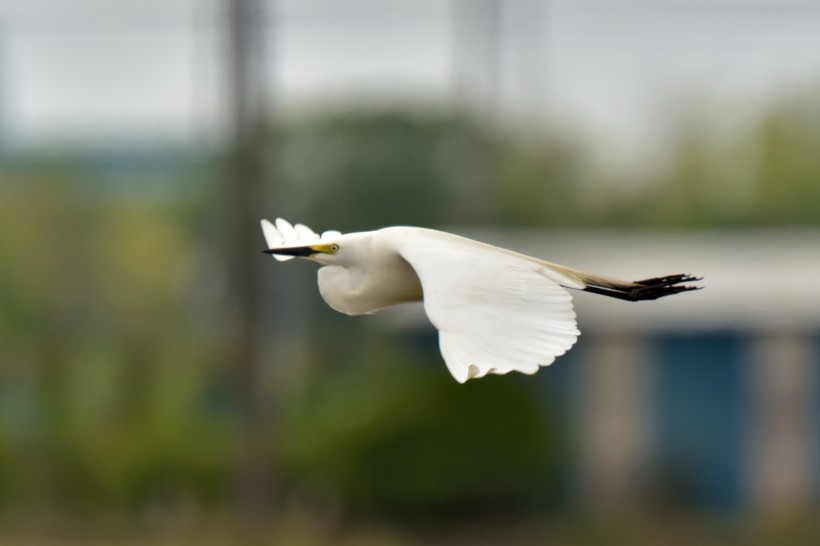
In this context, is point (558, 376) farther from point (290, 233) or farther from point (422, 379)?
point (290, 233)

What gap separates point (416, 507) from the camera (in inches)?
542

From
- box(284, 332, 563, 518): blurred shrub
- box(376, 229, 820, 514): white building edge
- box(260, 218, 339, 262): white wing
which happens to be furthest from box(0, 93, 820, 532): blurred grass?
box(260, 218, 339, 262): white wing

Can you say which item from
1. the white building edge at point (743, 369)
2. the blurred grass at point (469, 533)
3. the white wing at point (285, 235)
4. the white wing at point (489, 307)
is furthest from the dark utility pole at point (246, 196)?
the white wing at point (489, 307)

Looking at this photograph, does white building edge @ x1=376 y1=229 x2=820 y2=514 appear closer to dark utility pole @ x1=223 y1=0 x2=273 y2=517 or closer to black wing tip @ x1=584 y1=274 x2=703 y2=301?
dark utility pole @ x1=223 y1=0 x2=273 y2=517

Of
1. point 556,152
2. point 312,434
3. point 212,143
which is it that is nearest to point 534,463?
point 312,434

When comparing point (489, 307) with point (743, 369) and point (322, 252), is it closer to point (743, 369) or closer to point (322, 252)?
point (322, 252)

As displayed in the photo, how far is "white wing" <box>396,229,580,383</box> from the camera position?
163 inches

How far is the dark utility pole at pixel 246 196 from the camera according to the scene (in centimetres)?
1238

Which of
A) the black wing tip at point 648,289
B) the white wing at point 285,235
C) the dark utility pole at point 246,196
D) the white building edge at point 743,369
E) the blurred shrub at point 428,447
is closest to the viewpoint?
the black wing tip at point 648,289

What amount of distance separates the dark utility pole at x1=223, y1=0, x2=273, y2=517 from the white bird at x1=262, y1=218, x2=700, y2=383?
22.1 ft

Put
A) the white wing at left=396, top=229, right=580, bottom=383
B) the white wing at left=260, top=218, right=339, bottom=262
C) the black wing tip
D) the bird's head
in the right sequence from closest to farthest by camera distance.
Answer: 1. the white wing at left=396, top=229, right=580, bottom=383
2. the bird's head
3. the black wing tip
4. the white wing at left=260, top=218, right=339, bottom=262

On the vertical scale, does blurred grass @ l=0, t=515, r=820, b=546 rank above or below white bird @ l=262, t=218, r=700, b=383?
below

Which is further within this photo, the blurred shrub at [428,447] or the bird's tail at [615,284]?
the blurred shrub at [428,447]

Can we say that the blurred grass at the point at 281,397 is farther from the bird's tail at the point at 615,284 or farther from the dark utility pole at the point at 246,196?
the bird's tail at the point at 615,284
